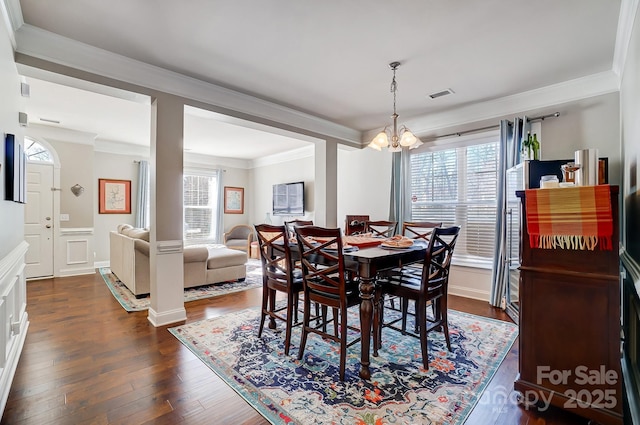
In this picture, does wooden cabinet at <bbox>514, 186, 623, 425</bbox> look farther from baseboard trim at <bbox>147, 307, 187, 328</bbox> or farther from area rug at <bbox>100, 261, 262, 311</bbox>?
area rug at <bbox>100, 261, 262, 311</bbox>

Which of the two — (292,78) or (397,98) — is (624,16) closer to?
(397,98)

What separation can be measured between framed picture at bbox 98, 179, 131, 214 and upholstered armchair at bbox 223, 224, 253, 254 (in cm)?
228

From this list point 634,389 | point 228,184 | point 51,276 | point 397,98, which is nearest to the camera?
point 634,389

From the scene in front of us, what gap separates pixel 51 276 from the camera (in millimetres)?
5246

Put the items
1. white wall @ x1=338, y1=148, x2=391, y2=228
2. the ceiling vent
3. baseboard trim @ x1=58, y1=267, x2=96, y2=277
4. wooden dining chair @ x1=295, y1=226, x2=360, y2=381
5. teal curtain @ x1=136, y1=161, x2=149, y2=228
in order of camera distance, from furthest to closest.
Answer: teal curtain @ x1=136, y1=161, x2=149, y2=228
baseboard trim @ x1=58, y1=267, x2=96, y2=277
white wall @ x1=338, y1=148, x2=391, y2=228
the ceiling vent
wooden dining chair @ x1=295, y1=226, x2=360, y2=381

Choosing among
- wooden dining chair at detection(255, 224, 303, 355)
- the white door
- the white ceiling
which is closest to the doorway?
the white door

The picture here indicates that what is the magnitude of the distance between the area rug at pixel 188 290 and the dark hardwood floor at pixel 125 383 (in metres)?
0.45

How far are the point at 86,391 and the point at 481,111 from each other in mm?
4839

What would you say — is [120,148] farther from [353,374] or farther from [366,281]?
[353,374]

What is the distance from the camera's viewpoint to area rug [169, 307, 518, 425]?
5.74 feet

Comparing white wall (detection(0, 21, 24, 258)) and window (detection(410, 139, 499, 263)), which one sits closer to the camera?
white wall (detection(0, 21, 24, 258))

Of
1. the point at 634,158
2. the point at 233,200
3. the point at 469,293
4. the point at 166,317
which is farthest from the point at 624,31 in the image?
the point at 233,200

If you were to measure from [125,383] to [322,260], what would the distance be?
159 cm

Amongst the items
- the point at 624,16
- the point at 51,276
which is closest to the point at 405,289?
the point at 624,16
